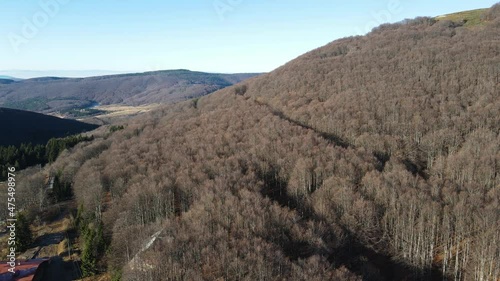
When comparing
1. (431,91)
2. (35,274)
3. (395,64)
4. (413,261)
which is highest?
(395,64)

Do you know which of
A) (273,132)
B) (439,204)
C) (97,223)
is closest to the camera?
(439,204)

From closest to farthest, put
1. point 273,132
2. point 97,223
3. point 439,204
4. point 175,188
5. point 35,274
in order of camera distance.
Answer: point 35,274 → point 439,204 → point 97,223 → point 175,188 → point 273,132

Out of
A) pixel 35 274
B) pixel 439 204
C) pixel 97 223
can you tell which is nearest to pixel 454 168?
pixel 439 204

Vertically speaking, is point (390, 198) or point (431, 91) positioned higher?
point (431, 91)

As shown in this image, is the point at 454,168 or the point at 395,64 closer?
the point at 454,168

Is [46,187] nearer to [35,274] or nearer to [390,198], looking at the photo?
[35,274]

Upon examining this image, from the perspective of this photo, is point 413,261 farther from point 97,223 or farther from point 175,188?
point 97,223
